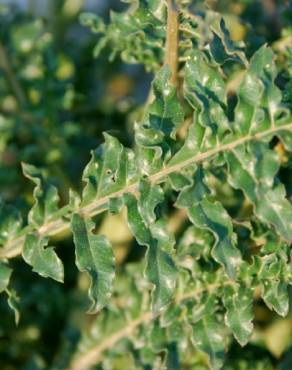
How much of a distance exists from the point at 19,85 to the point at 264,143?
2.46 ft

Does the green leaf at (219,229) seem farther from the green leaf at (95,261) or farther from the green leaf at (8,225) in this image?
the green leaf at (8,225)

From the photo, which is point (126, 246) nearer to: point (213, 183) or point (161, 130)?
point (213, 183)

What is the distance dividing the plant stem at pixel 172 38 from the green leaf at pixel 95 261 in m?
0.22

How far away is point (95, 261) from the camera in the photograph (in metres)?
0.89

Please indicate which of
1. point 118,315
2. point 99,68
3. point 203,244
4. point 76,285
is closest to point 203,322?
point 203,244

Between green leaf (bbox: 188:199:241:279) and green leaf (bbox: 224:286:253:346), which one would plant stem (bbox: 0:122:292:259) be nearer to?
green leaf (bbox: 188:199:241:279)

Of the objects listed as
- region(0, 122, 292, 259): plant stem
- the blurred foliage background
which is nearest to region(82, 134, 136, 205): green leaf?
region(0, 122, 292, 259): plant stem

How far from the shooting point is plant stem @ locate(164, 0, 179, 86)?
0.89 m

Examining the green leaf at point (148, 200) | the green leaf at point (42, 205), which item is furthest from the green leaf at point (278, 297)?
the green leaf at point (42, 205)

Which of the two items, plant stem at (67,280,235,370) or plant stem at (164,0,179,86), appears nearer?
plant stem at (164,0,179,86)

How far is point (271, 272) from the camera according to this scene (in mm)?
914

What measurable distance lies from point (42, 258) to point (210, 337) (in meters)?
0.23

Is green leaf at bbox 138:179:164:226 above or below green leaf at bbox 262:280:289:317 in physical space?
above

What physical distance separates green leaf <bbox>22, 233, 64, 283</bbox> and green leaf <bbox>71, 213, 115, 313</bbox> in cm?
3
